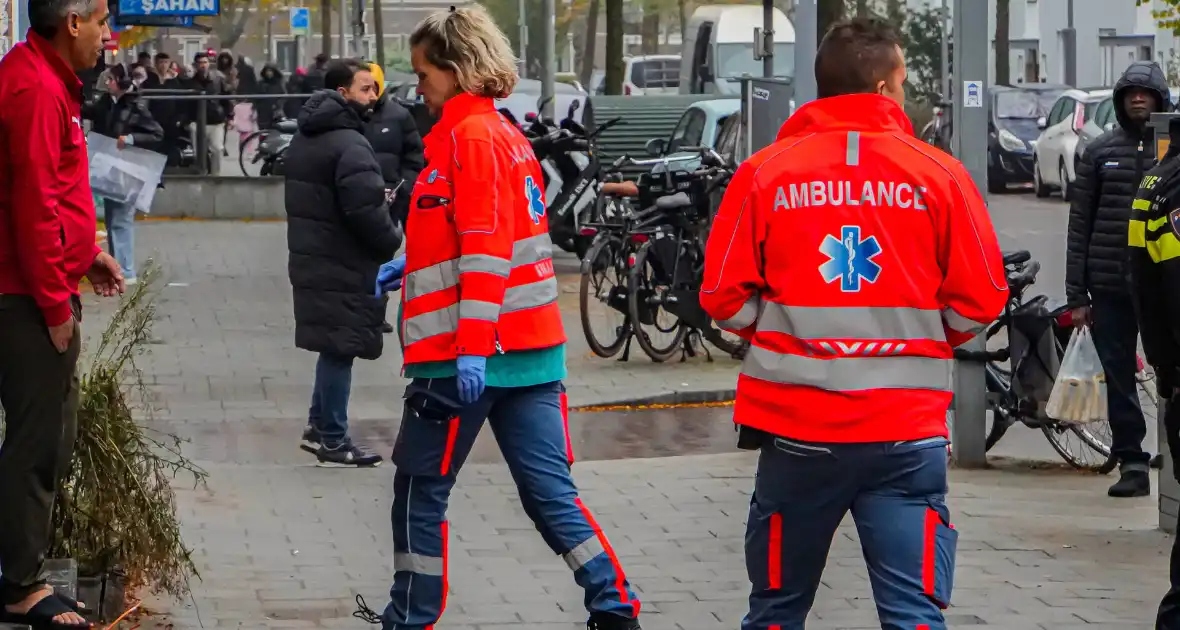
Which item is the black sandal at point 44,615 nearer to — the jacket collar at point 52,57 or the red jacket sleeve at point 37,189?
the red jacket sleeve at point 37,189

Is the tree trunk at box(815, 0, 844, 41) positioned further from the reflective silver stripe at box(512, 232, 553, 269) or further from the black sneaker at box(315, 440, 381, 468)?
the reflective silver stripe at box(512, 232, 553, 269)

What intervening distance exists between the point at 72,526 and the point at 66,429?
0.58 m

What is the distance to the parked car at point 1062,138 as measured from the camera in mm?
28547

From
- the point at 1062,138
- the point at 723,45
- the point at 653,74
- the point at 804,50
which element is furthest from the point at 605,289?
the point at 653,74

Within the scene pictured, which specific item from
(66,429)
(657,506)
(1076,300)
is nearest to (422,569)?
(66,429)

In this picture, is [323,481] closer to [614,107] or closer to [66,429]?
[66,429]

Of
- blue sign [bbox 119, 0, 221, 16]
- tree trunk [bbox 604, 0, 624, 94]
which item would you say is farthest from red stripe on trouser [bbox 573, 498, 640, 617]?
tree trunk [bbox 604, 0, 624, 94]

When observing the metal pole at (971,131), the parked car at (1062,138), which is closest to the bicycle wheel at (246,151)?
the parked car at (1062,138)

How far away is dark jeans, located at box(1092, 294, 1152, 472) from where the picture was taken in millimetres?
8492

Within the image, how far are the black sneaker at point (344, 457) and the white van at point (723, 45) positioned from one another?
28.7 meters

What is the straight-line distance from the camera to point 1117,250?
328 inches

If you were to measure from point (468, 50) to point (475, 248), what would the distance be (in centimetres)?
57

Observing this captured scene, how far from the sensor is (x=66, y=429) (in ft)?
17.7

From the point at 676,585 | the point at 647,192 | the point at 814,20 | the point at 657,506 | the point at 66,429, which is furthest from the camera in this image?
the point at 647,192
